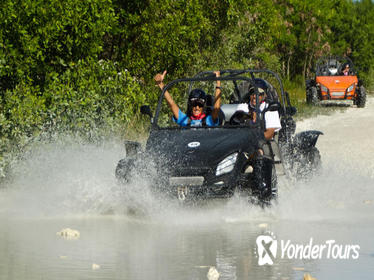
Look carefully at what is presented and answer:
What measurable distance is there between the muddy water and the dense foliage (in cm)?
56

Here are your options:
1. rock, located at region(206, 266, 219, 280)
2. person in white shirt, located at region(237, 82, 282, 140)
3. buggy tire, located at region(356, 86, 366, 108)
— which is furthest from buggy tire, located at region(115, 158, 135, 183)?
buggy tire, located at region(356, 86, 366, 108)

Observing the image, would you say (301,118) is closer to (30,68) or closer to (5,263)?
(30,68)

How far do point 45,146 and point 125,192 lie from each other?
3.25 m

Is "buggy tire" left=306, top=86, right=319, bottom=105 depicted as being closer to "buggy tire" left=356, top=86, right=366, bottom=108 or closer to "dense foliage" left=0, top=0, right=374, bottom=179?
"buggy tire" left=356, top=86, right=366, bottom=108

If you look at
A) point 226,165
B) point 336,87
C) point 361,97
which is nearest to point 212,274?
point 226,165

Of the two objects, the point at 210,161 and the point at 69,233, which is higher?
the point at 210,161

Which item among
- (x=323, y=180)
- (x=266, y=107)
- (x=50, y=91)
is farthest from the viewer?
(x=50, y=91)

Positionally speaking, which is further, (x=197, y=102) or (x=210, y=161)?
(x=197, y=102)

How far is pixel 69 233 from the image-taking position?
8.76m

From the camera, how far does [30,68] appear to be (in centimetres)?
1441

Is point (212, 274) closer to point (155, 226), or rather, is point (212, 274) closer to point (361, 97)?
point (155, 226)

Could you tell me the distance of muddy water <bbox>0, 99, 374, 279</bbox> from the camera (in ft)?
23.4

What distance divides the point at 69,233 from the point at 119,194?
5.54 feet

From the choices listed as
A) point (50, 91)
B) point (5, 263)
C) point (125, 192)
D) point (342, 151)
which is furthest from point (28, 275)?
point (342, 151)
